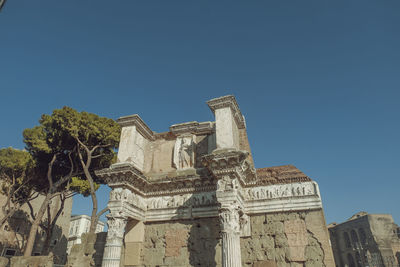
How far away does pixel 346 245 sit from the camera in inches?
1673

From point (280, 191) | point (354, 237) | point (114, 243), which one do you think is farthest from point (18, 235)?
point (354, 237)

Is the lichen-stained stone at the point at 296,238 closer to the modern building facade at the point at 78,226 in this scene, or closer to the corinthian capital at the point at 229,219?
the corinthian capital at the point at 229,219

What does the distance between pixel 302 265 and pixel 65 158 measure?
1565 cm

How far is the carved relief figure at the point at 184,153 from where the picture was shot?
8.20m

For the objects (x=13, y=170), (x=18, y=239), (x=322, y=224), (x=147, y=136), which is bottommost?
(x=322, y=224)

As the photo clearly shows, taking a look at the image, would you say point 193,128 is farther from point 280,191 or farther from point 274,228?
point 274,228

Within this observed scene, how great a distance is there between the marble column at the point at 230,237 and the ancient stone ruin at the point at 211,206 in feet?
0.07

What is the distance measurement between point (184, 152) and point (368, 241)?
4189cm

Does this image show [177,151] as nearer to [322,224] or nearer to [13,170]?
[322,224]

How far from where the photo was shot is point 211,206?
7285mm

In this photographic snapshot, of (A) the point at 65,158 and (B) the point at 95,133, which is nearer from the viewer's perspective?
(B) the point at 95,133

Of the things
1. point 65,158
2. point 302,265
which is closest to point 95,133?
point 65,158

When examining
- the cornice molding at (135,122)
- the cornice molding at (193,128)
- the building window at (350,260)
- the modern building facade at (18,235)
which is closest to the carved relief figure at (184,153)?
the cornice molding at (193,128)

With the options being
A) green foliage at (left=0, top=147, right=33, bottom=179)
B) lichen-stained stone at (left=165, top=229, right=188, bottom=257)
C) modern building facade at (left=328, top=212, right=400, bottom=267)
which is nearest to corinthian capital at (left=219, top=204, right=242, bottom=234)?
lichen-stained stone at (left=165, top=229, right=188, bottom=257)
